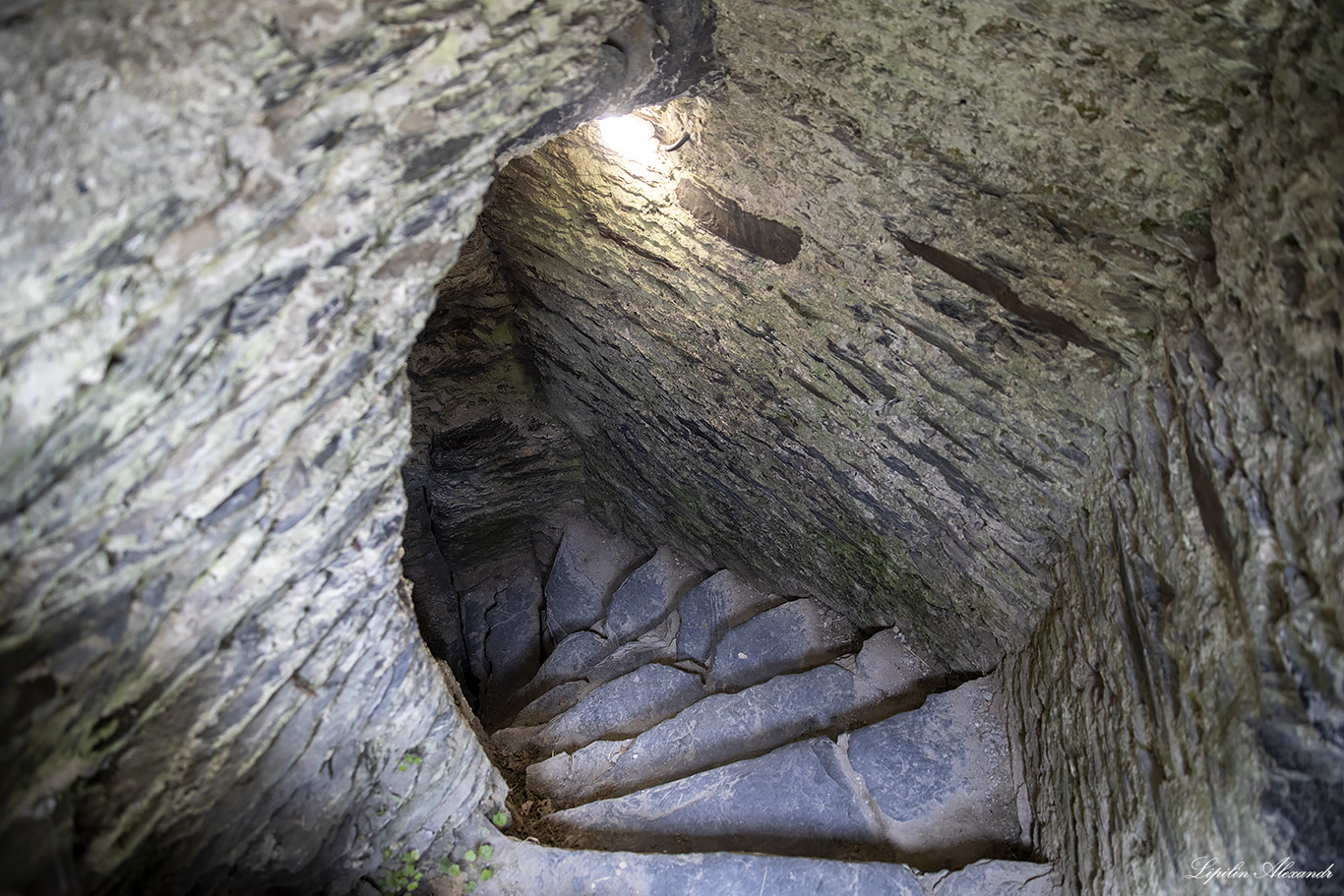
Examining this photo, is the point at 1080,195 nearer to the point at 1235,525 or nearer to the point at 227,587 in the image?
the point at 1235,525

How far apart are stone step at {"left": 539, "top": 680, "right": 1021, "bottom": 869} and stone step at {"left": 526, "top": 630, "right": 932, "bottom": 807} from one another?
248mm

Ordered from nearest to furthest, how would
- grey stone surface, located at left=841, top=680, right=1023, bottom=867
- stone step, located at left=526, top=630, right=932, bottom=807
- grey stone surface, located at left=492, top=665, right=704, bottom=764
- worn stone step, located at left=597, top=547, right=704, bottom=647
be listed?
grey stone surface, located at left=841, top=680, right=1023, bottom=867 < stone step, located at left=526, top=630, right=932, bottom=807 < grey stone surface, located at left=492, top=665, right=704, bottom=764 < worn stone step, located at left=597, top=547, right=704, bottom=647

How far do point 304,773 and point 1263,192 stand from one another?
251 centimetres

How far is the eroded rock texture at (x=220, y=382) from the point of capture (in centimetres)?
111

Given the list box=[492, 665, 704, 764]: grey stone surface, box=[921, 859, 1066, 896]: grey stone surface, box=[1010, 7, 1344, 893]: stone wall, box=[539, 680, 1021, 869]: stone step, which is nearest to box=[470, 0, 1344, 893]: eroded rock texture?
box=[1010, 7, 1344, 893]: stone wall

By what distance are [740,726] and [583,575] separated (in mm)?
2319

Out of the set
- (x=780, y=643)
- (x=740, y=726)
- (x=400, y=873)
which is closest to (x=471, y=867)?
(x=400, y=873)

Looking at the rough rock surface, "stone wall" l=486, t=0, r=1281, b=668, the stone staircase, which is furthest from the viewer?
the stone staircase

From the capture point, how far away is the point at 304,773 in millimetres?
2027

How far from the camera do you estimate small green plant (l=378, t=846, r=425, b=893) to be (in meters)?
2.46

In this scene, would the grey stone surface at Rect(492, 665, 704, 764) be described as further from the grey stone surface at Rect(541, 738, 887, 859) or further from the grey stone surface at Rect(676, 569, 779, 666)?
the grey stone surface at Rect(541, 738, 887, 859)

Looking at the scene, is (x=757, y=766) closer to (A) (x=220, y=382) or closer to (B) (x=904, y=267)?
(B) (x=904, y=267)

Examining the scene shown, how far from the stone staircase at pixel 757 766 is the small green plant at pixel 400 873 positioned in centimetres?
19

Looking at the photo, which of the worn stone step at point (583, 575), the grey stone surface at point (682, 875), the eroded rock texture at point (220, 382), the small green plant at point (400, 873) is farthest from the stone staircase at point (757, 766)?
the eroded rock texture at point (220, 382)
